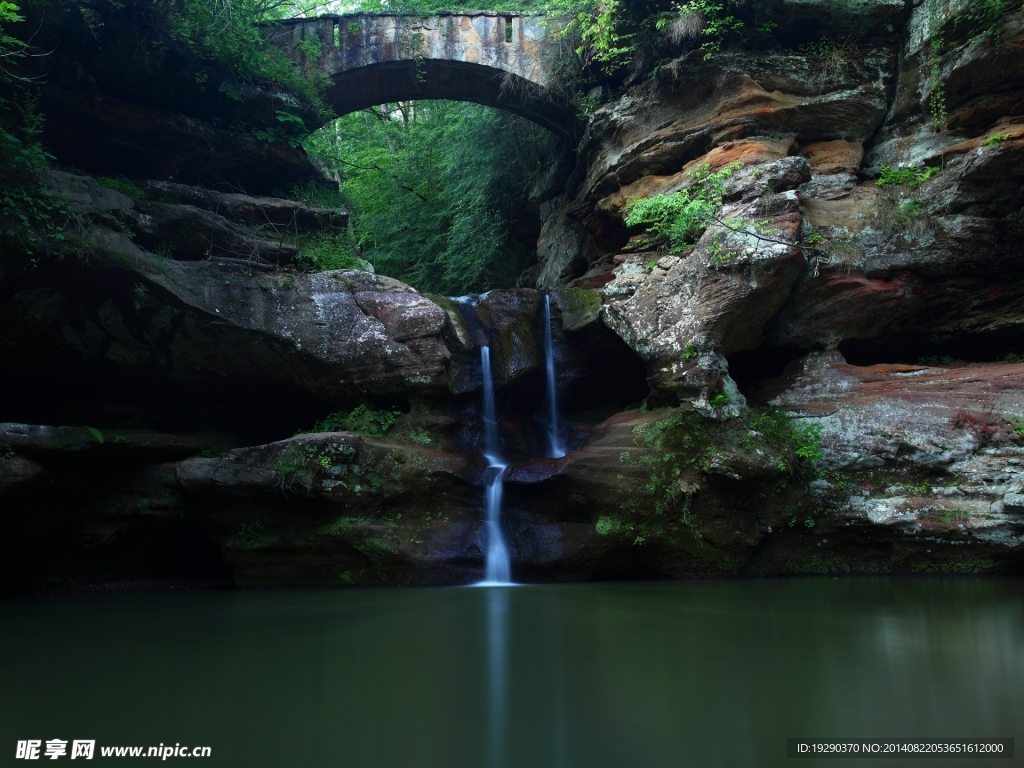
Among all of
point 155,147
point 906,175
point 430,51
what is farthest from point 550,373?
point 155,147

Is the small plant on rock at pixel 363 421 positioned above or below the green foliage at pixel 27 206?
below

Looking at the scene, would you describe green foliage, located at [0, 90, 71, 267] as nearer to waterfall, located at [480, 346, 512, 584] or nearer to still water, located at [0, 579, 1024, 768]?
still water, located at [0, 579, 1024, 768]

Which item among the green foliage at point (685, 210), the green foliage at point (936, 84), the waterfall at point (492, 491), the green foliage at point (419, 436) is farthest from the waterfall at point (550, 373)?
the green foliage at point (936, 84)

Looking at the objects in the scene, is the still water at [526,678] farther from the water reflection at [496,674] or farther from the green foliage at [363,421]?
the green foliage at [363,421]

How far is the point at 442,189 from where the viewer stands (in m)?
19.1

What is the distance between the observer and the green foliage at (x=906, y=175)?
10.2m

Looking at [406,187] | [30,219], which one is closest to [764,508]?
[30,219]

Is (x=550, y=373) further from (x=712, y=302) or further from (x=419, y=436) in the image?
(x=712, y=302)

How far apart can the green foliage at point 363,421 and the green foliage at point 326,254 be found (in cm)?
246

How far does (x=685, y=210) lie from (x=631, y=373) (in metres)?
2.77

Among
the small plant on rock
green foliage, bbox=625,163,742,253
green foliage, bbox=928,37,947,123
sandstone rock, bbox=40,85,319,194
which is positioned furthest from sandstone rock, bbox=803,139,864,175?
sandstone rock, bbox=40,85,319,194

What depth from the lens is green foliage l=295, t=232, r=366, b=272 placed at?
10.8m

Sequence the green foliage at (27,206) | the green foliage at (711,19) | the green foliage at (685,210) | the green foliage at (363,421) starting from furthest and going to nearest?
1. the green foliage at (711,19)
2. the green foliage at (685,210)
3. the green foliage at (363,421)
4. the green foliage at (27,206)

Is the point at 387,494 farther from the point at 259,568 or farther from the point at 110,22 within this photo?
the point at 110,22
